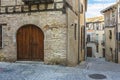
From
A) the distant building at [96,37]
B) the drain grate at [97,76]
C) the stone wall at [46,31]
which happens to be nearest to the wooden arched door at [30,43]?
the stone wall at [46,31]

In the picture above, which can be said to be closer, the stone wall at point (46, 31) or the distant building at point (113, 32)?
the stone wall at point (46, 31)

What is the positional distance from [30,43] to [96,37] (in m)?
29.3

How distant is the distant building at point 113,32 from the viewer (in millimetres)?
24969

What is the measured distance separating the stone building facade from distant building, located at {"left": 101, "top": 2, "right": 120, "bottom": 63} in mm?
13508

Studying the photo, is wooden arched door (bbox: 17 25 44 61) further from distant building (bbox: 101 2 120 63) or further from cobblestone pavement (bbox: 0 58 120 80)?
distant building (bbox: 101 2 120 63)

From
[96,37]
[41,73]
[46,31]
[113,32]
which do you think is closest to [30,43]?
[46,31]

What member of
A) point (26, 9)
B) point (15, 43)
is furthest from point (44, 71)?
point (26, 9)

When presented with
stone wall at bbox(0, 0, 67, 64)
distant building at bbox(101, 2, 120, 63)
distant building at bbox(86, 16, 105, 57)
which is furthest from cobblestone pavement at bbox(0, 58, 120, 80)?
distant building at bbox(86, 16, 105, 57)

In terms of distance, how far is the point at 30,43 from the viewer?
43.0 ft

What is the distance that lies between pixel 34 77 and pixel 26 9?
4960 mm

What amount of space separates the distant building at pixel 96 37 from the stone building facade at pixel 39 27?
2647 cm

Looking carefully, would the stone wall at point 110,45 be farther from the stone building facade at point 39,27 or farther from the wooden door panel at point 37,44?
the wooden door panel at point 37,44

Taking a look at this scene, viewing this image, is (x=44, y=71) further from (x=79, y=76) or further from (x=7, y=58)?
(x=7, y=58)

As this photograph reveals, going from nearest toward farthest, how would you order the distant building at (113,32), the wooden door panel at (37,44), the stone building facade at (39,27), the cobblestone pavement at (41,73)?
the cobblestone pavement at (41,73) < the stone building facade at (39,27) < the wooden door panel at (37,44) < the distant building at (113,32)
